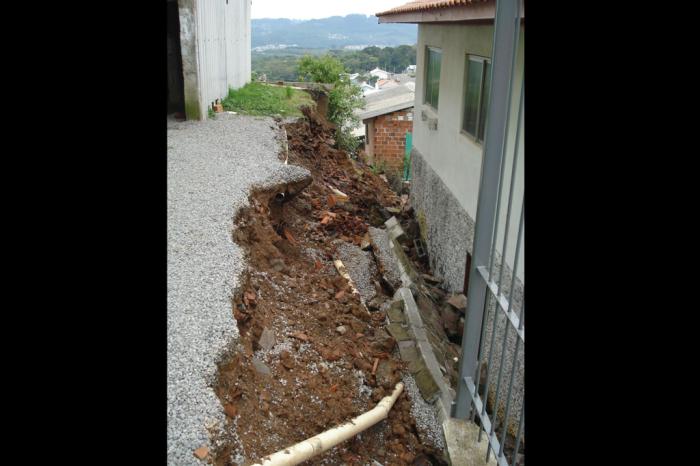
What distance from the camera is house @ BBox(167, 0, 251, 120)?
1166 centimetres

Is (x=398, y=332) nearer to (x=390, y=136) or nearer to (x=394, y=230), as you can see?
(x=394, y=230)

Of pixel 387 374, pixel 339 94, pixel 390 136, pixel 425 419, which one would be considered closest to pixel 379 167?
pixel 390 136

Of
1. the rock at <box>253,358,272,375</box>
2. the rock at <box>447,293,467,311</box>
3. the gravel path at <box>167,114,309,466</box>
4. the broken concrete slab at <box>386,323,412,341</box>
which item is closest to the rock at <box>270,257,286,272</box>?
the gravel path at <box>167,114,309,466</box>

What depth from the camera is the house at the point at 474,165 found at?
266 centimetres

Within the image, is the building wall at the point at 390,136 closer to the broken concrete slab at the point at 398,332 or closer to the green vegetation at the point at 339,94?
the green vegetation at the point at 339,94

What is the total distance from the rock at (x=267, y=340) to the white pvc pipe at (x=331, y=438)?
4.22 ft

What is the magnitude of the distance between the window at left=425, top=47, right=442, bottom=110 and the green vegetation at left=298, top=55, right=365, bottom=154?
4.97 m

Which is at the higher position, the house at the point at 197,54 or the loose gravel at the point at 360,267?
the house at the point at 197,54

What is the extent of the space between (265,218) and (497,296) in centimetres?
614

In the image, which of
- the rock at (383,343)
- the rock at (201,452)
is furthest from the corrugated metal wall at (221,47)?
the rock at (201,452)

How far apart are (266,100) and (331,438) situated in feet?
40.7

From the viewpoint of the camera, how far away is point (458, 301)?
8.38 m

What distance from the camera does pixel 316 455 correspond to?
15.4 feet

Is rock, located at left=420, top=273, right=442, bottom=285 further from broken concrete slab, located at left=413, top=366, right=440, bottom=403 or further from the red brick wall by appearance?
the red brick wall
